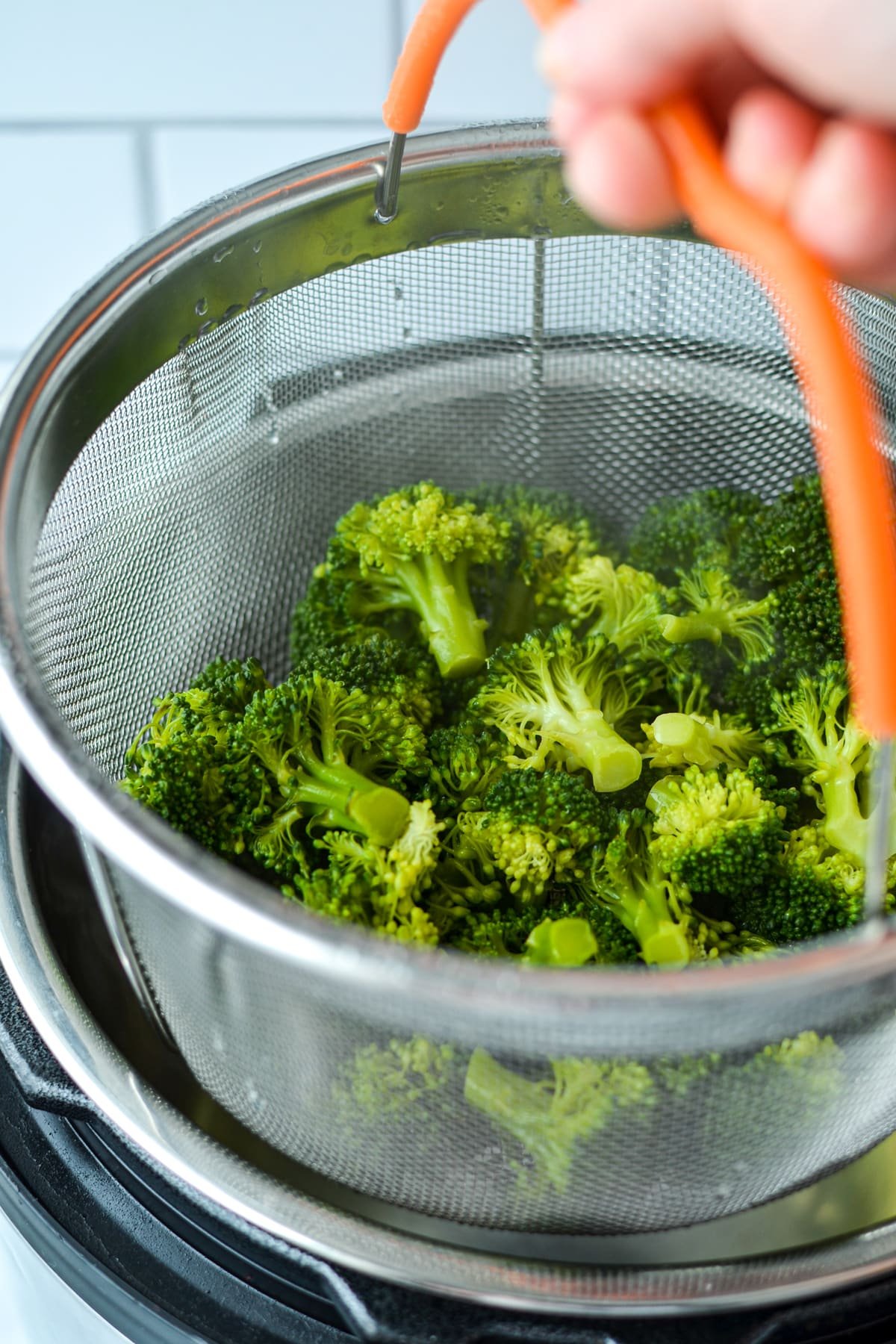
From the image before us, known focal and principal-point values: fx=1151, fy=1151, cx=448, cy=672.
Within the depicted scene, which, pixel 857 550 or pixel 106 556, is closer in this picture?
pixel 857 550

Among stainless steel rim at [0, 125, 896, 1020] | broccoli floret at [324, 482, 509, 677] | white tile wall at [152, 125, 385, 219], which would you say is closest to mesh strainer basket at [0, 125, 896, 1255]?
stainless steel rim at [0, 125, 896, 1020]

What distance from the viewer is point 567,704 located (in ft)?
3.32

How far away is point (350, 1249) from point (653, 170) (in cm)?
65

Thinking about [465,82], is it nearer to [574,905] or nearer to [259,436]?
[259,436]

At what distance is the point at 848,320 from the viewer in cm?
118

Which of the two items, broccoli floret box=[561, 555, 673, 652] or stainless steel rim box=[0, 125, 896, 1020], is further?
broccoli floret box=[561, 555, 673, 652]

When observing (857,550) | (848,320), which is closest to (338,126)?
(848,320)

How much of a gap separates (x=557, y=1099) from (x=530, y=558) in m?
0.61

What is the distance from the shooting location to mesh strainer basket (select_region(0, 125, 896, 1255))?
0.58m

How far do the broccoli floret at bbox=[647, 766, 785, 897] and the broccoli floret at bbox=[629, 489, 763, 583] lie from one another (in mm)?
278

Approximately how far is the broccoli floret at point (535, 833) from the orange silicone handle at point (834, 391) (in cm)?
36

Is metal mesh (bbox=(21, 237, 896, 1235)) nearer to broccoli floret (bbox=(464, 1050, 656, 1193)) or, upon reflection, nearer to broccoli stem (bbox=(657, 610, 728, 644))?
broccoli floret (bbox=(464, 1050, 656, 1193))

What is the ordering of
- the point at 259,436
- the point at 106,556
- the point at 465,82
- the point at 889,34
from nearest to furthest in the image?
1. the point at 889,34
2. the point at 106,556
3. the point at 259,436
4. the point at 465,82

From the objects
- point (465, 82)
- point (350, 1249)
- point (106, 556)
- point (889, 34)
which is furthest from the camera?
point (465, 82)
